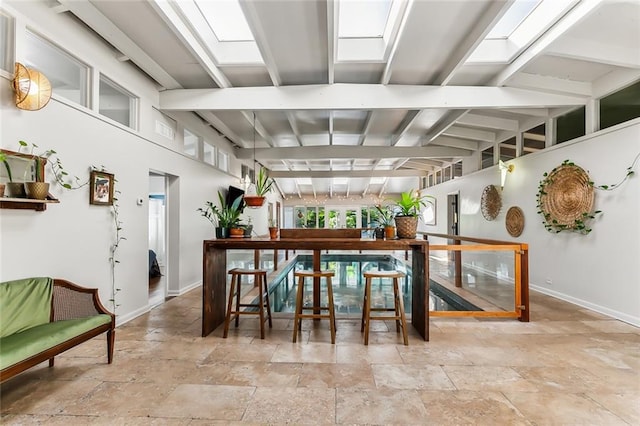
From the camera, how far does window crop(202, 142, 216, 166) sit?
20.3 ft

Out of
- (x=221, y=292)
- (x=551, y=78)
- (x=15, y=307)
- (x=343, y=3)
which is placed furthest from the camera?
(x=551, y=78)

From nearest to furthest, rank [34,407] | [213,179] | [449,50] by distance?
1. [34,407]
2. [449,50]
3. [213,179]

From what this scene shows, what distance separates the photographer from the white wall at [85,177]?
241 cm

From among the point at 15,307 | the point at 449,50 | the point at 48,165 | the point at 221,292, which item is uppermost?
the point at 449,50

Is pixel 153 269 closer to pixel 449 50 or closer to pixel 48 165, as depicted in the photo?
pixel 48 165

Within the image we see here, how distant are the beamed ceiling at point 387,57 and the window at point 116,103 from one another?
37 centimetres

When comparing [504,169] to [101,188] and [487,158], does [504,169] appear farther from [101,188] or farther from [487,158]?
[101,188]

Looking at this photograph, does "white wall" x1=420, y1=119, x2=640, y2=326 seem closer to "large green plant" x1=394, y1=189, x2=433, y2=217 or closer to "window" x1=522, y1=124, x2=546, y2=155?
"window" x1=522, y1=124, x2=546, y2=155

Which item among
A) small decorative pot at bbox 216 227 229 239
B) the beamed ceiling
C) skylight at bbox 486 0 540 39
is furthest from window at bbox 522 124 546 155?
small decorative pot at bbox 216 227 229 239

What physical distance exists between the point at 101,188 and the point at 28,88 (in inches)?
44.3

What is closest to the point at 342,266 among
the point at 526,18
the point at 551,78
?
the point at 551,78

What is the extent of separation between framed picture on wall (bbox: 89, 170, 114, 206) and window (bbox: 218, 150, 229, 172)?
11.9 feet

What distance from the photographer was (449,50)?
10.7 ft

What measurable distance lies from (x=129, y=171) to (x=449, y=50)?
12.6 ft
